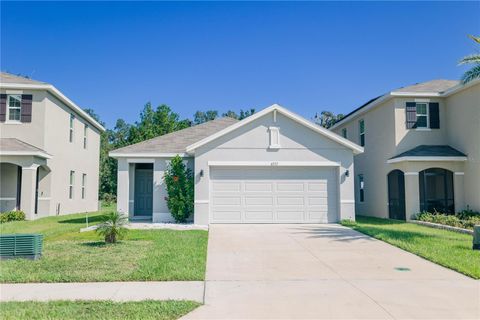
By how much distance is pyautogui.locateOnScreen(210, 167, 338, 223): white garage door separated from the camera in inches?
604

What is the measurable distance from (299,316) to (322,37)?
44.3 ft

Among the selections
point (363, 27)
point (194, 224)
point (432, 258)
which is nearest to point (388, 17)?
point (363, 27)

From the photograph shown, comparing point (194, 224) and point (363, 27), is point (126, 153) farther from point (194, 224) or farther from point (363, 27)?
point (363, 27)

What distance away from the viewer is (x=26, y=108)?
1862 cm

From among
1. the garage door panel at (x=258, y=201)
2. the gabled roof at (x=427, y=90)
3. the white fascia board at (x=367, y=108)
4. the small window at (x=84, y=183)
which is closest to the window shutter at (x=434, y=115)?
the gabled roof at (x=427, y=90)

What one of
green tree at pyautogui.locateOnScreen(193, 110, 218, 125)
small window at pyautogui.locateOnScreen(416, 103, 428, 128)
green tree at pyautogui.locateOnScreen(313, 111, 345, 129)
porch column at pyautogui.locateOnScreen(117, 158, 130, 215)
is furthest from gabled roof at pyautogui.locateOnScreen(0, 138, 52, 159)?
green tree at pyautogui.locateOnScreen(193, 110, 218, 125)

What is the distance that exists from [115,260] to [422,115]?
612 inches

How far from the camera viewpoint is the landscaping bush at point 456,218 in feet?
45.9

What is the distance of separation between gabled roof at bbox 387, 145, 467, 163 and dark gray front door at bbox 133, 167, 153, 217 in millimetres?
11507

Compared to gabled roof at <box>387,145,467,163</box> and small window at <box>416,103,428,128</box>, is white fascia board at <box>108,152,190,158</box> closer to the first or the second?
gabled roof at <box>387,145,467,163</box>

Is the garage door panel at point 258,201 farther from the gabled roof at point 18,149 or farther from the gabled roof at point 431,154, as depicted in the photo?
the gabled roof at point 18,149

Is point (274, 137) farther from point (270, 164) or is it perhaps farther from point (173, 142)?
point (173, 142)

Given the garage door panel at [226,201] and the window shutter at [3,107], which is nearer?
the garage door panel at [226,201]

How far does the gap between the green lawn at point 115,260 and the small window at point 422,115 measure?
12091mm
